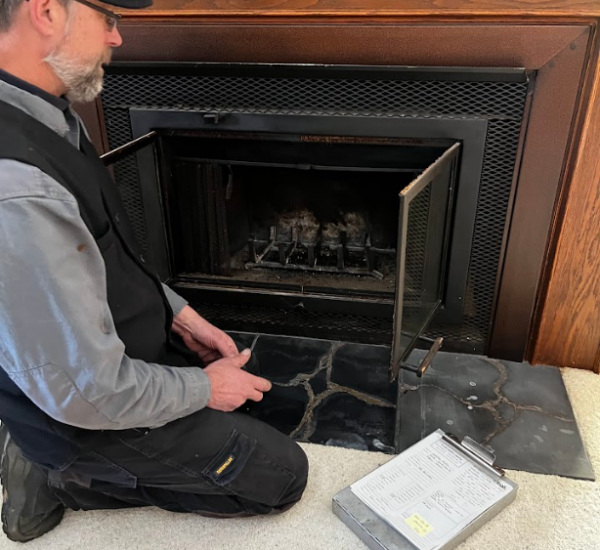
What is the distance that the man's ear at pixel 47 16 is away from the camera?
3.09 ft

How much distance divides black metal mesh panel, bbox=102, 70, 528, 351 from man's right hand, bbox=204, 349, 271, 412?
0.77 metres

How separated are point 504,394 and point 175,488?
3.34 feet

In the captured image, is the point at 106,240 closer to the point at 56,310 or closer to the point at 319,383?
the point at 56,310

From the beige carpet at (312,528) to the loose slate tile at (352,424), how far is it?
0.15 metres

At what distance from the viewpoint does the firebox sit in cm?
157

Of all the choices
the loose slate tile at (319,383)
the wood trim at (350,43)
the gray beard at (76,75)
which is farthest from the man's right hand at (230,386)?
the wood trim at (350,43)

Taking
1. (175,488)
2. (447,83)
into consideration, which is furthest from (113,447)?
(447,83)

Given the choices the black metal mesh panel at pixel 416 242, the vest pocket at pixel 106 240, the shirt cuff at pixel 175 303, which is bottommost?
the shirt cuff at pixel 175 303

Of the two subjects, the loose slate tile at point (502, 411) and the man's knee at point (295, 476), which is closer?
the man's knee at point (295, 476)

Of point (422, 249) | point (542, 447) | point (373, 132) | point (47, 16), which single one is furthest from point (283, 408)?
point (47, 16)

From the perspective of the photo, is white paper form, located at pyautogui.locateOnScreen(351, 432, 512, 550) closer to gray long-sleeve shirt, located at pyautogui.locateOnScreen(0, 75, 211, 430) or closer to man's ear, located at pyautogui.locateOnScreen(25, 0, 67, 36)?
gray long-sleeve shirt, located at pyautogui.locateOnScreen(0, 75, 211, 430)

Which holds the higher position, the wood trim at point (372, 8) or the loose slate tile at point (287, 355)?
the wood trim at point (372, 8)

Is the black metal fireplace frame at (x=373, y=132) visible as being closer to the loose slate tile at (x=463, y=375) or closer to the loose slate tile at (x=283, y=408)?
the loose slate tile at (x=463, y=375)

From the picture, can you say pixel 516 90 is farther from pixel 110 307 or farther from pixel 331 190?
pixel 110 307
